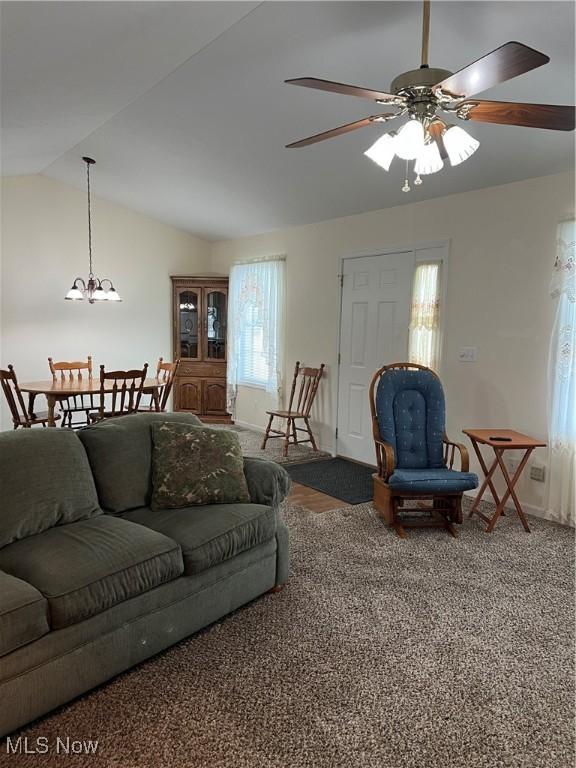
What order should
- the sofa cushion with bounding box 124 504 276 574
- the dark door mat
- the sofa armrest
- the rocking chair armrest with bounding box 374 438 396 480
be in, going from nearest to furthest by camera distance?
the sofa cushion with bounding box 124 504 276 574
the sofa armrest
the rocking chair armrest with bounding box 374 438 396 480
the dark door mat

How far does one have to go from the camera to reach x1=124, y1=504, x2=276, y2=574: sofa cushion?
2.10 m

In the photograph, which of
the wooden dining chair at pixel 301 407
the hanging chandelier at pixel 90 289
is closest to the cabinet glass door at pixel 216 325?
the hanging chandelier at pixel 90 289

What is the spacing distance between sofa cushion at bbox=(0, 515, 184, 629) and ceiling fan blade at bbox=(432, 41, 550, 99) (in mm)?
1986

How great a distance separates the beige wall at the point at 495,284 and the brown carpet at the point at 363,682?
4.37 ft

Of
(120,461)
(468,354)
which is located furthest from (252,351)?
(120,461)

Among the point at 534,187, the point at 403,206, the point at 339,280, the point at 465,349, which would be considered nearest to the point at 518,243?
the point at 534,187

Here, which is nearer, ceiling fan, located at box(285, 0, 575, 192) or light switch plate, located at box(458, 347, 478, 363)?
ceiling fan, located at box(285, 0, 575, 192)

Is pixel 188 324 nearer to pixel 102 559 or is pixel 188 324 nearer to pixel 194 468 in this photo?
pixel 194 468

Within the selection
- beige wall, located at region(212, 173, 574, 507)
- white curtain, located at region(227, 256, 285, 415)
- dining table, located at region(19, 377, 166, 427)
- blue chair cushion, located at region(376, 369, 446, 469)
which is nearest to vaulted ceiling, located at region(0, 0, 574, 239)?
beige wall, located at region(212, 173, 574, 507)

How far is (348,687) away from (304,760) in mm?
368

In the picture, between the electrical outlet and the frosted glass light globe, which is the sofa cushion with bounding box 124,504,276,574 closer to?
the frosted glass light globe

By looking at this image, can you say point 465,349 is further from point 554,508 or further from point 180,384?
point 180,384

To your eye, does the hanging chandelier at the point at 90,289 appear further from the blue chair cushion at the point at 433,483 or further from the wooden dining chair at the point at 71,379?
the blue chair cushion at the point at 433,483

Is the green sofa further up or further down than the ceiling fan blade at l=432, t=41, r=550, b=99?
further down
